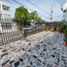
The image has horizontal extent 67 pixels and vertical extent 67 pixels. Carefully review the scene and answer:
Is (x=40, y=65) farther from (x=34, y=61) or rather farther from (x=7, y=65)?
(x=7, y=65)

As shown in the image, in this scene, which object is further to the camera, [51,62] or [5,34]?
[5,34]

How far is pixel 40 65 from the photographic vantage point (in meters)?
2.77

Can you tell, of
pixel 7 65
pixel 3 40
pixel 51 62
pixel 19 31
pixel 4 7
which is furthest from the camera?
pixel 4 7

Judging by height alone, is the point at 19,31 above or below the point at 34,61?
above

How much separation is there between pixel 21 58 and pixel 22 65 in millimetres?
451

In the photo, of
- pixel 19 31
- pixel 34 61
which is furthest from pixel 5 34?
pixel 34 61

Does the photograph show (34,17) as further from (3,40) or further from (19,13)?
(3,40)

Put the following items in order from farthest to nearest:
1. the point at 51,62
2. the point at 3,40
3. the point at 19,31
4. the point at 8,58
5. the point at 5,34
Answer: the point at 19,31 → the point at 5,34 → the point at 3,40 → the point at 8,58 → the point at 51,62

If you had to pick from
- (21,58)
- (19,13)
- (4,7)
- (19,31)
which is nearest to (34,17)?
(19,13)

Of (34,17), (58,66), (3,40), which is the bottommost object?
(58,66)

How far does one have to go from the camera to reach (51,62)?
2.96 m

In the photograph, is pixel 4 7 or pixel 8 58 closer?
pixel 8 58

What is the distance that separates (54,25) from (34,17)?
13.0m

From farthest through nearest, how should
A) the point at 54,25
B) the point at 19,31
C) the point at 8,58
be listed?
the point at 54,25
the point at 19,31
the point at 8,58
